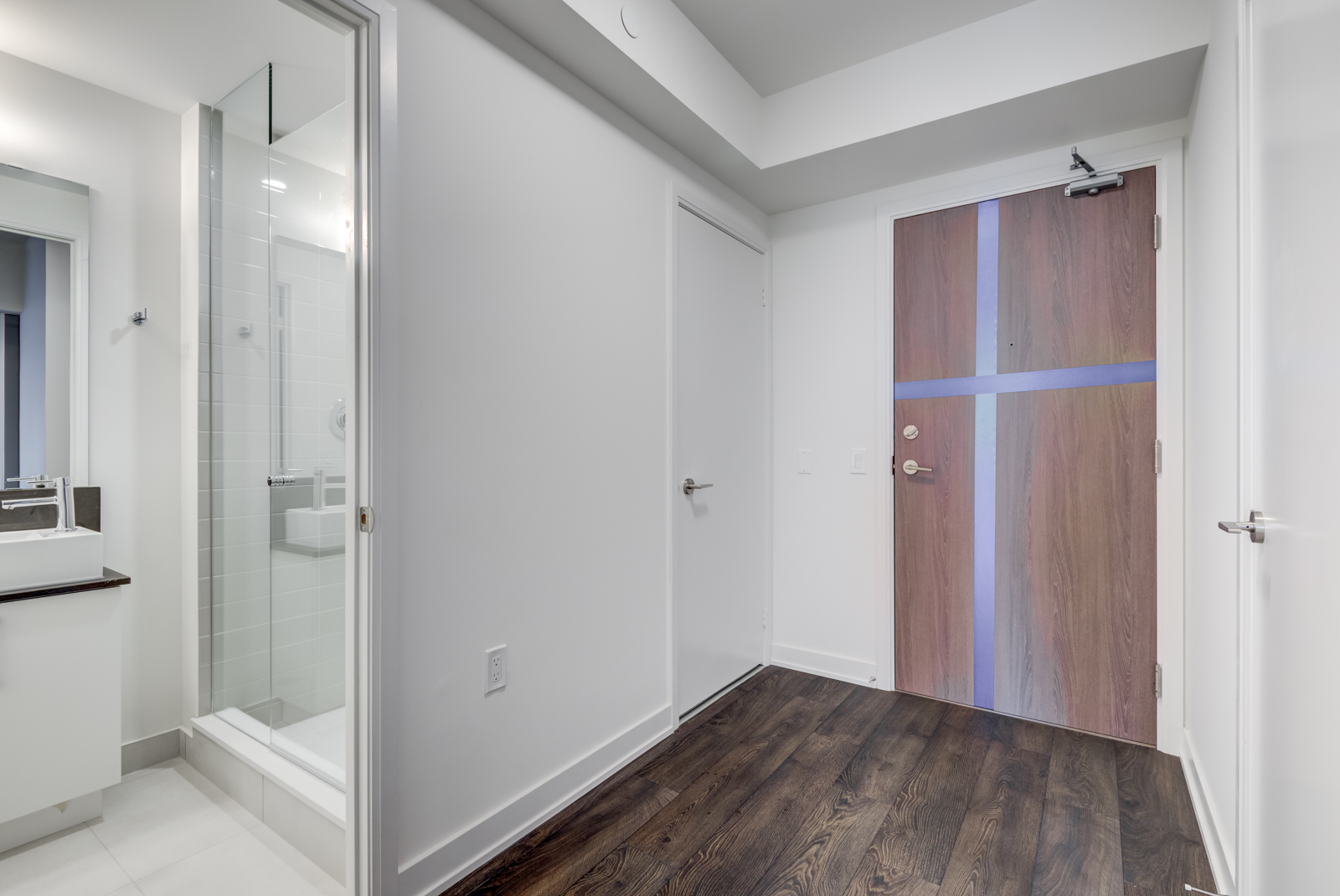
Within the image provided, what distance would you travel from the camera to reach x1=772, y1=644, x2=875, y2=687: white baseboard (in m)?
2.78

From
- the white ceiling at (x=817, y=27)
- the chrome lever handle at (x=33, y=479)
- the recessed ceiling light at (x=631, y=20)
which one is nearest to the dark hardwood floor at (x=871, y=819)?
the chrome lever handle at (x=33, y=479)

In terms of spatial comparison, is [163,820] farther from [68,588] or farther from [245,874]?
[68,588]

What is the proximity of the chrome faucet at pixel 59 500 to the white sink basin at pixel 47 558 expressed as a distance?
0.04 metres

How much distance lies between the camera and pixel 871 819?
5.82 feet

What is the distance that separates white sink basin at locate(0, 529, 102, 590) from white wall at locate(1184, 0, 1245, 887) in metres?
3.11

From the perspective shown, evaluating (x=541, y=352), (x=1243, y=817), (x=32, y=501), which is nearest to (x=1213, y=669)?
(x=1243, y=817)

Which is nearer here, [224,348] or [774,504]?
[224,348]

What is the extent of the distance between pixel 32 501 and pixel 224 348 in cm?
74

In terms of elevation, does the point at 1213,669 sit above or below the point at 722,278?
below

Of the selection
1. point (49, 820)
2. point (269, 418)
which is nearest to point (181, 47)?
point (269, 418)

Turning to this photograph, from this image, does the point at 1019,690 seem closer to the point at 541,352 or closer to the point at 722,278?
the point at 722,278

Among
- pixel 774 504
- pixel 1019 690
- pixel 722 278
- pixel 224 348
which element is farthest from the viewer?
pixel 774 504

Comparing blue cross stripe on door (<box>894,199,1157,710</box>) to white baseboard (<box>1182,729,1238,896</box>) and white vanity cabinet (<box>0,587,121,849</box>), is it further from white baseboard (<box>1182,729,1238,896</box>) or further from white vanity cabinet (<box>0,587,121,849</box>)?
white vanity cabinet (<box>0,587,121,849</box>)

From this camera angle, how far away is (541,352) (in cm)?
179
